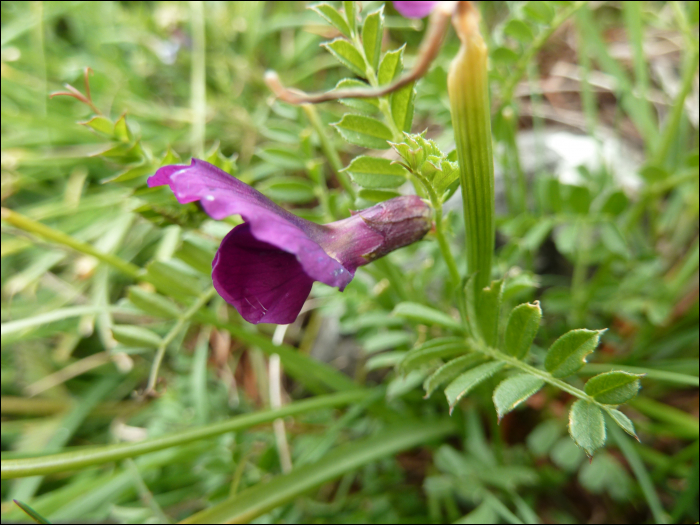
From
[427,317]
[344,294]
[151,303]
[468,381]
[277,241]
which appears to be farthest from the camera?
[344,294]

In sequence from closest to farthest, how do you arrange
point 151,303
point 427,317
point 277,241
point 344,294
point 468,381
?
1. point 277,241
2. point 468,381
3. point 427,317
4. point 151,303
5. point 344,294

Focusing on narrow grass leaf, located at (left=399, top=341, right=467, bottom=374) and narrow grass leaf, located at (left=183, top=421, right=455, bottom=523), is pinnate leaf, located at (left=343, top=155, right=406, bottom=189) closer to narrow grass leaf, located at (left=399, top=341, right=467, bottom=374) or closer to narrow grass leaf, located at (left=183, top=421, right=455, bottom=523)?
narrow grass leaf, located at (left=399, top=341, right=467, bottom=374)

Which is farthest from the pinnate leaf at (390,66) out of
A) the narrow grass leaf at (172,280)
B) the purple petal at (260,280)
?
the narrow grass leaf at (172,280)

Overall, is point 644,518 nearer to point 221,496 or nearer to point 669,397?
point 669,397

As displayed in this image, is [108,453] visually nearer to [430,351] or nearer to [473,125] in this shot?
[430,351]

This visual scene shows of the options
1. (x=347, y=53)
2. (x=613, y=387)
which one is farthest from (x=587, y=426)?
(x=347, y=53)

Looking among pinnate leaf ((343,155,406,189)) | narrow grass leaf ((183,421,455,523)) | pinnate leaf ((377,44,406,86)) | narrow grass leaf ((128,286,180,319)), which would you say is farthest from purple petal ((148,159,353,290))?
narrow grass leaf ((183,421,455,523))
